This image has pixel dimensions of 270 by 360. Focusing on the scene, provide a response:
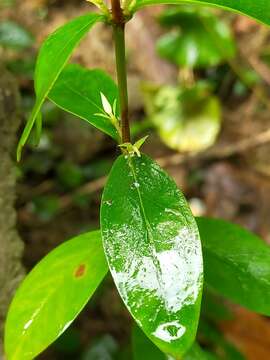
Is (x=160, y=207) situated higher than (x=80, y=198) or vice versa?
(x=160, y=207)

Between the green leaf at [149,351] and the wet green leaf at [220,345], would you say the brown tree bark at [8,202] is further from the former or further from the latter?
the wet green leaf at [220,345]

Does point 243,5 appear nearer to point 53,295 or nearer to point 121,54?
point 121,54

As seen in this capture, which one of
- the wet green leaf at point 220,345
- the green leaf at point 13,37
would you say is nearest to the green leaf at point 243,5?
the wet green leaf at point 220,345

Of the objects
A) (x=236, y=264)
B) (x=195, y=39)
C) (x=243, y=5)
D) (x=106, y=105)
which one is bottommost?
(x=236, y=264)

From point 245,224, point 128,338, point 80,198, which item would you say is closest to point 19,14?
point 80,198

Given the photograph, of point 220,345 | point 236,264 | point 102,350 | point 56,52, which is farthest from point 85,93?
point 102,350

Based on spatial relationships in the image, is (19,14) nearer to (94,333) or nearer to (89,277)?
(94,333)

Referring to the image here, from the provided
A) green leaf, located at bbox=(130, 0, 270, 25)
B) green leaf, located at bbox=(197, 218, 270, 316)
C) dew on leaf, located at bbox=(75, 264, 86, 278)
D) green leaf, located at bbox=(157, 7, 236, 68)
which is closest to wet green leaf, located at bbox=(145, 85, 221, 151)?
green leaf, located at bbox=(157, 7, 236, 68)
